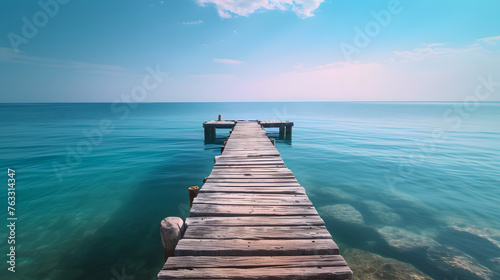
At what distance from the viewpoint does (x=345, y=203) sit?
862 cm

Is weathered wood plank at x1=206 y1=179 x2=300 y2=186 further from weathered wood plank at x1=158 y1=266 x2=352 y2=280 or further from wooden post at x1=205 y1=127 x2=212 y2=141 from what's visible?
wooden post at x1=205 y1=127 x2=212 y2=141

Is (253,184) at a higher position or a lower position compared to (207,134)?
higher

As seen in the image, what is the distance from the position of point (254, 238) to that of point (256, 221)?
0.49 metres

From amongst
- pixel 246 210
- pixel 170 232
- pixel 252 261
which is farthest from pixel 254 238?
pixel 170 232

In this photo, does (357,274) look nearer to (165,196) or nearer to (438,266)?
(438,266)

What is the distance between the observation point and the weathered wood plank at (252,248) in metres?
2.88

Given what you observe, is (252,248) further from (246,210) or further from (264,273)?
(246,210)

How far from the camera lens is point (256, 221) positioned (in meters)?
3.68

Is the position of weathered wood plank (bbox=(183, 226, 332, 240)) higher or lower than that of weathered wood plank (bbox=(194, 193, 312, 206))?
lower

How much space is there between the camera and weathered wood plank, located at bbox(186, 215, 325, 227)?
3.58 m

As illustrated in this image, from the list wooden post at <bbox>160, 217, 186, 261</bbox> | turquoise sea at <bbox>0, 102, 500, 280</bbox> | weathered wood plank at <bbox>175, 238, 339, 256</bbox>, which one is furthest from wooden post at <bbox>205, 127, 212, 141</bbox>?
weathered wood plank at <bbox>175, 238, 339, 256</bbox>

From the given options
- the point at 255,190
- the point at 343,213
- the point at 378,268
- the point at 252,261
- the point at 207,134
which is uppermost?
the point at 255,190

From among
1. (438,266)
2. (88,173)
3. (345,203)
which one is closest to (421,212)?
(345,203)

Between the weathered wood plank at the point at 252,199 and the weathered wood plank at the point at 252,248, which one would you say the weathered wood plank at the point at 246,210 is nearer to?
the weathered wood plank at the point at 252,199
